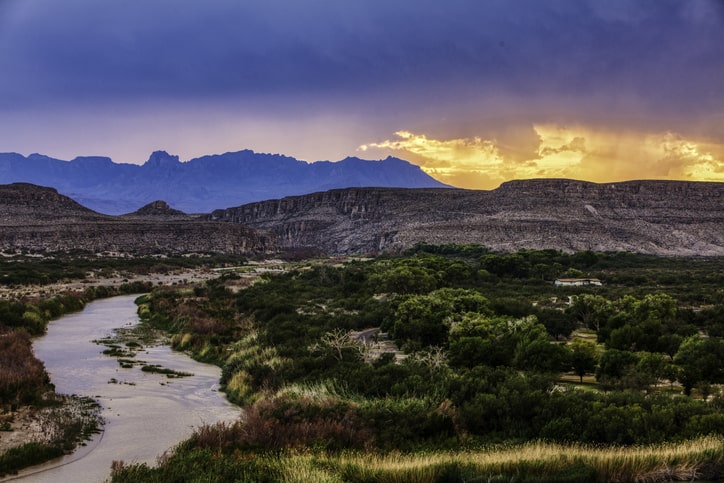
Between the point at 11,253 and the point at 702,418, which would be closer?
the point at 702,418

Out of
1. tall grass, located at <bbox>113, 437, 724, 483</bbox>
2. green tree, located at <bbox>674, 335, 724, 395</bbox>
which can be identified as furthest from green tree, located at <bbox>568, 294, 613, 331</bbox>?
tall grass, located at <bbox>113, 437, 724, 483</bbox>

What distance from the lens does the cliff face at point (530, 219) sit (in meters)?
104

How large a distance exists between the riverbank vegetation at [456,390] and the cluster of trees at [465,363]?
0.19 ft

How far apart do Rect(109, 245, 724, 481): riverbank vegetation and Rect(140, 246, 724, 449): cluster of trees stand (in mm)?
56

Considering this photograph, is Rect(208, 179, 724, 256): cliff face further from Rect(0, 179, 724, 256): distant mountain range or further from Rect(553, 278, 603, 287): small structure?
Rect(553, 278, 603, 287): small structure

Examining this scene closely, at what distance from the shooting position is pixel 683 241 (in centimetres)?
10925

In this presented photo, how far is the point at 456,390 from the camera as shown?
48.0ft

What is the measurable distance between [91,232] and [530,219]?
8218 cm

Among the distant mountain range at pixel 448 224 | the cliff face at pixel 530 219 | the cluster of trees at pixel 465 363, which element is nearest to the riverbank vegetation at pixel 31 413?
the cluster of trees at pixel 465 363

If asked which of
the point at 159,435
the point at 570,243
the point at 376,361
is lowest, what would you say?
the point at 159,435

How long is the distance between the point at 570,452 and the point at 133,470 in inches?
319

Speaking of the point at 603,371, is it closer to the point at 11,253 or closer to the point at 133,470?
the point at 133,470

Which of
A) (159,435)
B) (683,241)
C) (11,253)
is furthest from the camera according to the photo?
(683,241)

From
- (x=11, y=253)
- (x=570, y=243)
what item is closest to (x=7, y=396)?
(x=11, y=253)
